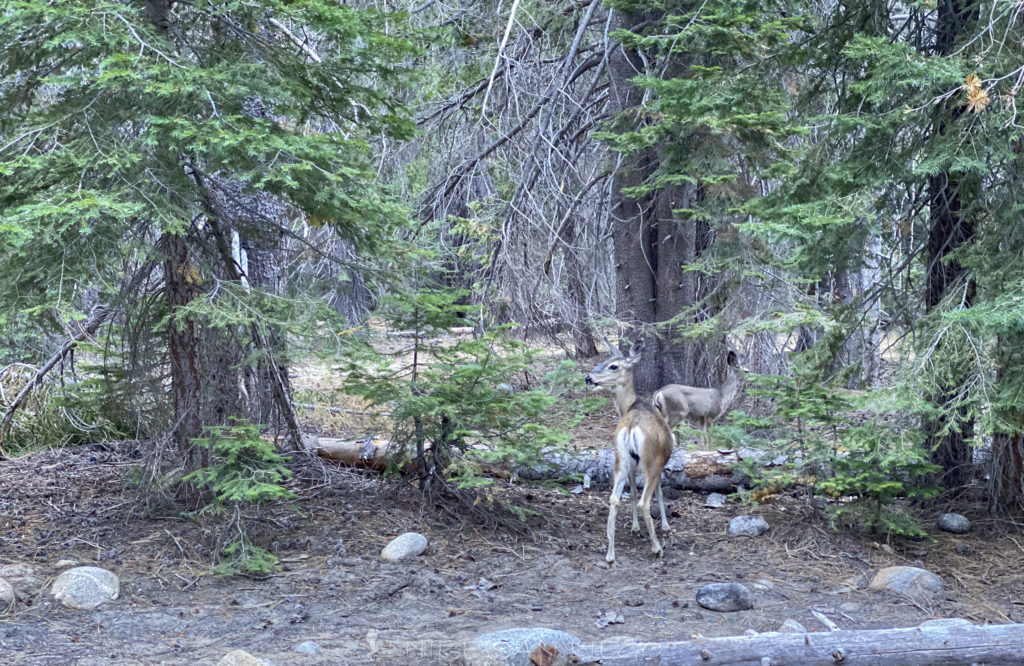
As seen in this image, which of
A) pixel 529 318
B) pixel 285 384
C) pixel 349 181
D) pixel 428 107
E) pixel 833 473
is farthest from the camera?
pixel 428 107

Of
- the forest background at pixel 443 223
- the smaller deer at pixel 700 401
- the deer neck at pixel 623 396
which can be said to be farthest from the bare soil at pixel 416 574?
the smaller deer at pixel 700 401

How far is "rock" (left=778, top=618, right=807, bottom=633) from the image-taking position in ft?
21.0

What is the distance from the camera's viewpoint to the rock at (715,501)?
30.3ft

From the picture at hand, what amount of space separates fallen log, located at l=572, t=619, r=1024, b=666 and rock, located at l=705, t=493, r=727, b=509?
3.58 m

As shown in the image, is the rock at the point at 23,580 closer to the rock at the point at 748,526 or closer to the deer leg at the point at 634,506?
the deer leg at the point at 634,506

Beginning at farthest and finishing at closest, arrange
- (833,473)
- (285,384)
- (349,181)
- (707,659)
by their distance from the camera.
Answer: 1. (285,384)
2. (833,473)
3. (349,181)
4. (707,659)

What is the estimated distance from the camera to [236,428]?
685 cm

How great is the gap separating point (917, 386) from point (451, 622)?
3717 mm

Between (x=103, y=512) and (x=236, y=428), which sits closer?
(x=236, y=428)

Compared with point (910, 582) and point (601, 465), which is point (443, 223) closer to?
point (601, 465)

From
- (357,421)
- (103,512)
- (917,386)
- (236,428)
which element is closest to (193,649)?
(236,428)

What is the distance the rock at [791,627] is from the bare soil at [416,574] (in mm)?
99

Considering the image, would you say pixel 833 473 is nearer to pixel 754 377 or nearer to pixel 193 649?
pixel 754 377

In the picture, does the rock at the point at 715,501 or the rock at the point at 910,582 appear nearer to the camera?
the rock at the point at 910,582
